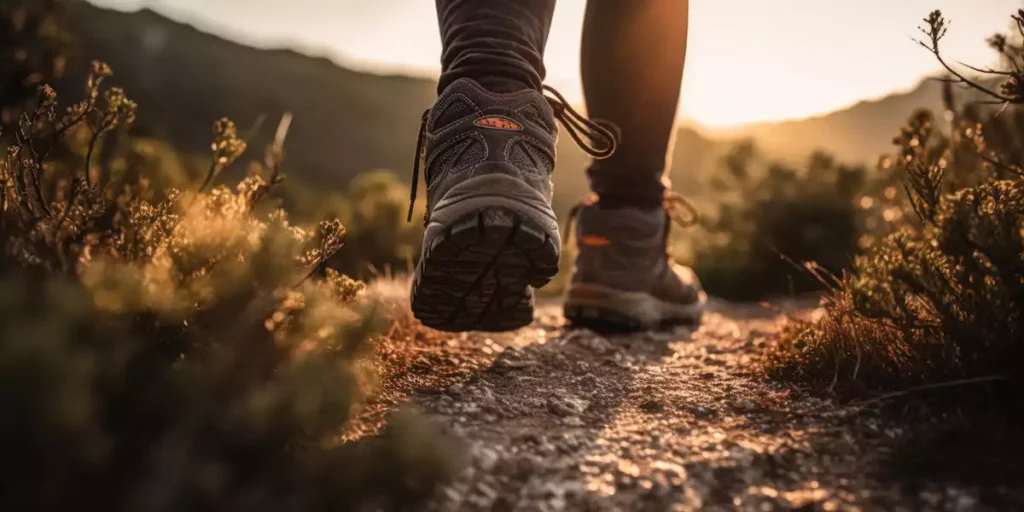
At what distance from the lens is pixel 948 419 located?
1106mm

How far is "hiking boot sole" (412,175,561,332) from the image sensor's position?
1.41 m

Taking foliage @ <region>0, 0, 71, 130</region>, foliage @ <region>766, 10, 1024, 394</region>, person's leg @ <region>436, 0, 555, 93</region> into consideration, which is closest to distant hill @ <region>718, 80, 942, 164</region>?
foliage @ <region>766, 10, 1024, 394</region>

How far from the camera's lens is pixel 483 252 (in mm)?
1455

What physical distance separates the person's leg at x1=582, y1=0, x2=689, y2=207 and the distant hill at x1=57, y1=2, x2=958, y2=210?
32.2 ft

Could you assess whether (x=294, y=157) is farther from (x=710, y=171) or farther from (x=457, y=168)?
(x=457, y=168)

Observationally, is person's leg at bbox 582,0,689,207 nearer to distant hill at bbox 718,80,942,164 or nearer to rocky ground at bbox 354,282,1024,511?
rocky ground at bbox 354,282,1024,511

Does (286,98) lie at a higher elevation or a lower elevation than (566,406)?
higher

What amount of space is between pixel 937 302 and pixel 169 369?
125cm

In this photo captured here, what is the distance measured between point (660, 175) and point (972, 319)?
134cm

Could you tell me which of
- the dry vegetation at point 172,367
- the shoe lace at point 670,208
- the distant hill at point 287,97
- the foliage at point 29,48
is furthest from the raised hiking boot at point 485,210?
the distant hill at point 287,97

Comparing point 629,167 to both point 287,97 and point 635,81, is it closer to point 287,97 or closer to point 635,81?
point 635,81

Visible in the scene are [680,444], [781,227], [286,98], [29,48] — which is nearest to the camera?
[680,444]

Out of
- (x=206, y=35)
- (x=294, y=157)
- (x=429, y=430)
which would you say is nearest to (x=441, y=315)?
(x=429, y=430)

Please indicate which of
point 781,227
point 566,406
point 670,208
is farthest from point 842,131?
point 566,406
